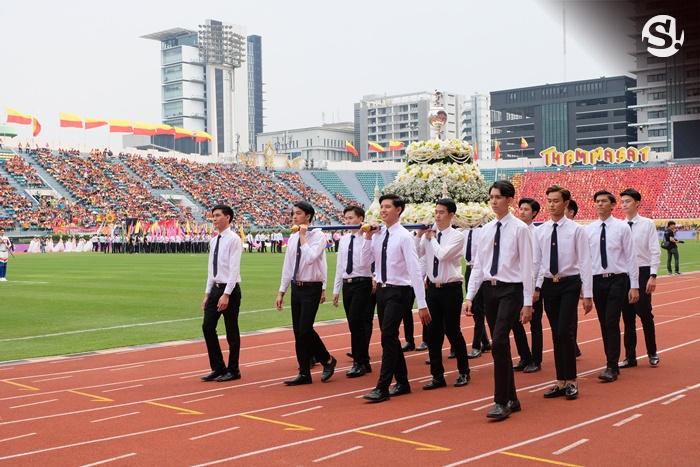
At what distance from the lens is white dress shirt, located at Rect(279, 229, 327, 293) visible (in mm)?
9094

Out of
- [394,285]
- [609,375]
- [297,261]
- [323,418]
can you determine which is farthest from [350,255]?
[609,375]

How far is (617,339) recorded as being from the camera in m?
8.91

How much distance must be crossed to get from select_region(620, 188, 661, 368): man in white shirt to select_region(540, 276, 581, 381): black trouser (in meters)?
1.74

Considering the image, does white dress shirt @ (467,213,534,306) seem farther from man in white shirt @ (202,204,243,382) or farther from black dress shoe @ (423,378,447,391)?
man in white shirt @ (202,204,243,382)

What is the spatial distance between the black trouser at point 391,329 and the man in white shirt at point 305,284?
3.54ft

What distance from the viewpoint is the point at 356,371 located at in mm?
9398

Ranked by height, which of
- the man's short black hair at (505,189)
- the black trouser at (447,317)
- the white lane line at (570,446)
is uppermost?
the man's short black hair at (505,189)

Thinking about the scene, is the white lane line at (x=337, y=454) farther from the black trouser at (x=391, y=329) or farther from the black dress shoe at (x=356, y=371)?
the black dress shoe at (x=356, y=371)

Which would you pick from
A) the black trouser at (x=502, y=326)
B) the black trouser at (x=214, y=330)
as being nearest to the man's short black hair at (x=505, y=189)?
the black trouser at (x=502, y=326)

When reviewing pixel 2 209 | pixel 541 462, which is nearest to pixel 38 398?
pixel 541 462

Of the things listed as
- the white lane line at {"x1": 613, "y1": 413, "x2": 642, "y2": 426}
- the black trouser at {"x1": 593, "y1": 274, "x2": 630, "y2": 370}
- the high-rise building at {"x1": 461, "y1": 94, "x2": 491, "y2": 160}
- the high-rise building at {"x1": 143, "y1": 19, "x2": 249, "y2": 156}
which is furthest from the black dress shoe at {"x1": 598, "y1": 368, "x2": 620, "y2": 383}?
the high-rise building at {"x1": 461, "y1": 94, "x2": 491, "y2": 160}

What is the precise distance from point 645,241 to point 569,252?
2.08m

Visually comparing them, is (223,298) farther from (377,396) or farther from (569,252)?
(569,252)

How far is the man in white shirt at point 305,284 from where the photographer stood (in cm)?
902
